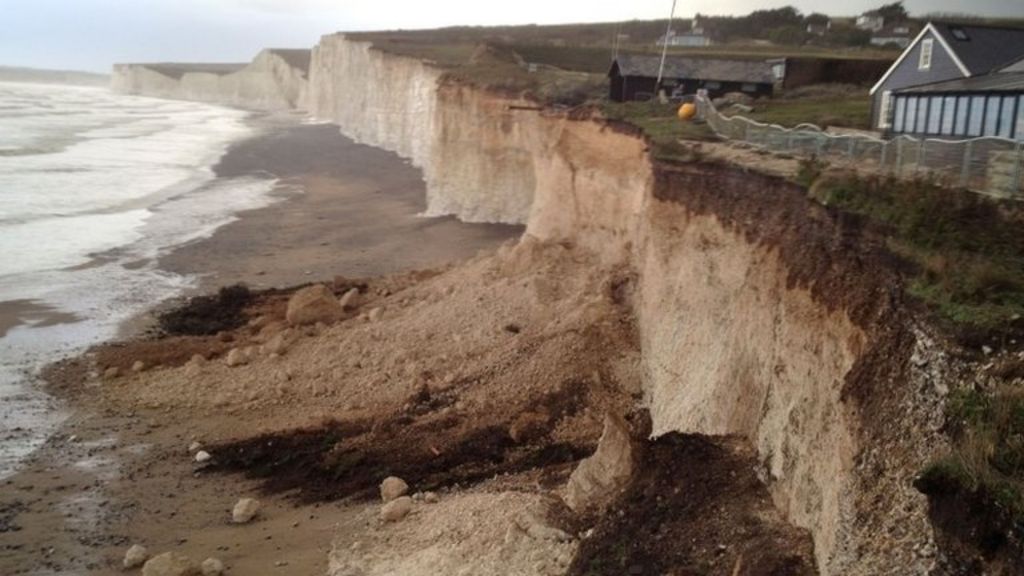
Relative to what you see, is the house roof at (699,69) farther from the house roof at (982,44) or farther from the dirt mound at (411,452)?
the dirt mound at (411,452)

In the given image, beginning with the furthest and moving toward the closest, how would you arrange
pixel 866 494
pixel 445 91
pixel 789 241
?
1. pixel 445 91
2. pixel 789 241
3. pixel 866 494

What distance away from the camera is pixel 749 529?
8.16m

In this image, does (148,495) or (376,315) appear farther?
(376,315)

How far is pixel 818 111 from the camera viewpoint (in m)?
→ 28.7

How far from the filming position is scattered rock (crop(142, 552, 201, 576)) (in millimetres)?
10812

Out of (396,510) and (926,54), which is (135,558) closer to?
(396,510)

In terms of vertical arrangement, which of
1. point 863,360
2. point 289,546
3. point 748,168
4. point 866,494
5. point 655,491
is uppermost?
point 748,168

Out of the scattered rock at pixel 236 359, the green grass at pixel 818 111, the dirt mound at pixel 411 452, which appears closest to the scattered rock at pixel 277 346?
the scattered rock at pixel 236 359

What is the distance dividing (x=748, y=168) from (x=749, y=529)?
8218 mm

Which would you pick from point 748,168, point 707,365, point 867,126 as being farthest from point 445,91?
point 707,365

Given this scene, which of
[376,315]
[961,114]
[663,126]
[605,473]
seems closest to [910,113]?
[961,114]

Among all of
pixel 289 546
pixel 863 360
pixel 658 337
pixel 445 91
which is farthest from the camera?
pixel 445 91

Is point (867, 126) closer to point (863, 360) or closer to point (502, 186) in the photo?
point (502, 186)

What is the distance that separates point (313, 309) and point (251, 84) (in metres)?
106
